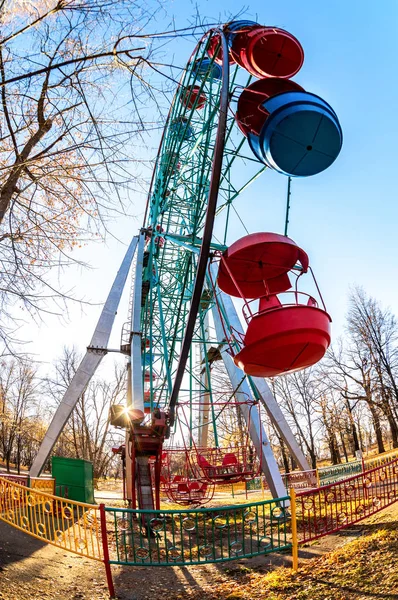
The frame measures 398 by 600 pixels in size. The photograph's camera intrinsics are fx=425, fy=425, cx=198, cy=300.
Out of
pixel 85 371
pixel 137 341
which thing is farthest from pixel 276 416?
pixel 85 371

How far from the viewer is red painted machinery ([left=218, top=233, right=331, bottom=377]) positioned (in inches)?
187

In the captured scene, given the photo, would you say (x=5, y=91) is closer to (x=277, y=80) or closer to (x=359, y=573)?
(x=277, y=80)

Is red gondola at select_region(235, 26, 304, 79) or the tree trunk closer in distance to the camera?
red gondola at select_region(235, 26, 304, 79)

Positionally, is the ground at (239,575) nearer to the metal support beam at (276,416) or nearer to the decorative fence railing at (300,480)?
the metal support beam at (276,416)

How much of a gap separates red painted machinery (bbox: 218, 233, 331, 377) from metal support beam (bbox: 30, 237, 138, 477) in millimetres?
7103

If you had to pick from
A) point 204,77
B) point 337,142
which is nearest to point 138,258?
point 204,77

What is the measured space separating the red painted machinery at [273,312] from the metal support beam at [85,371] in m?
7.10

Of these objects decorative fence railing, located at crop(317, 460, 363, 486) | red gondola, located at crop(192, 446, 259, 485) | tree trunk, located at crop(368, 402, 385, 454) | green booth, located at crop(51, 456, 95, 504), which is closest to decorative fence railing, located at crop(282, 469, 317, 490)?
decorative fence railing, located at crop(317, 460, 363, 486)

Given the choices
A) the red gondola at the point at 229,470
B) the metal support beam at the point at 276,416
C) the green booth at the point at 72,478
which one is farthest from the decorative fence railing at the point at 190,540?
the metal support beam at the point at 276,416

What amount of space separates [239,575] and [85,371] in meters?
7.01

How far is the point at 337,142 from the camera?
5598 millimetres

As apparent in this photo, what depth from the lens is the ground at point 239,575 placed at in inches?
188

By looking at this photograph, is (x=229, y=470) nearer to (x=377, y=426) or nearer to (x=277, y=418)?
(x=277, y=418)

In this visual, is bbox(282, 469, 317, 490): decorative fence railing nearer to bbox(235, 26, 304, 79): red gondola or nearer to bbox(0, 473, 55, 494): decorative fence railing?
bbox(0, 473, 55, 494): decorative fence railing
